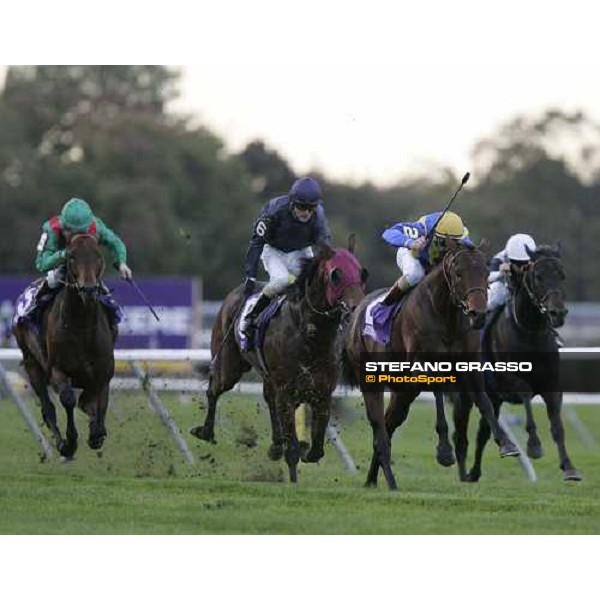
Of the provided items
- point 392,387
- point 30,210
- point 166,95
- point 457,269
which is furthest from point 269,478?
point 166,95

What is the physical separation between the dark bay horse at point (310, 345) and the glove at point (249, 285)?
0.57m

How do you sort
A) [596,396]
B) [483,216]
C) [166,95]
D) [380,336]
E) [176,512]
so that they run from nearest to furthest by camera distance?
[176,512]
[380,336]
[596,396]
[483,216]
[166,95]

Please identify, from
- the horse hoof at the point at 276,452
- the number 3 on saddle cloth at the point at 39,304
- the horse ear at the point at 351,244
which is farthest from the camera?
the number 3 on saddle cloth at the point at 39,304

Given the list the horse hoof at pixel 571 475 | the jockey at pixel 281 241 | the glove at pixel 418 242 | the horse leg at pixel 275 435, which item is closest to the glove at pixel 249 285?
the jockey at pixel 281 241

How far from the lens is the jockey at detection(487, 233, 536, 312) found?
1212cm

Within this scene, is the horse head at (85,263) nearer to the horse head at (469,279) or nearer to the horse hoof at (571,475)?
the horse head at (469,279)

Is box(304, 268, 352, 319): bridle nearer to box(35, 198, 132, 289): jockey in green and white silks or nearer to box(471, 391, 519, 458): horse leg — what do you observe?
box(471, 391, 519, 458): horse leg

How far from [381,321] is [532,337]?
4.86 feet

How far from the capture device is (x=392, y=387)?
36.0 feet

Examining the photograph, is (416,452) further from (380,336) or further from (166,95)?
(166,95)

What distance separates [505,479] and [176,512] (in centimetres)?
440

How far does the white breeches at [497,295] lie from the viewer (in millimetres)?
12477

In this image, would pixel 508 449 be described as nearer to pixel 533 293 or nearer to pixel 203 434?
pixel 533 293

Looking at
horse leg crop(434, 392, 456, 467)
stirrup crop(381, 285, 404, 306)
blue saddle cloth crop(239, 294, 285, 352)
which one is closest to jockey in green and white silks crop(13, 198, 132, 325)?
blue saddle cloth crop(239, 294, 285, 352)
